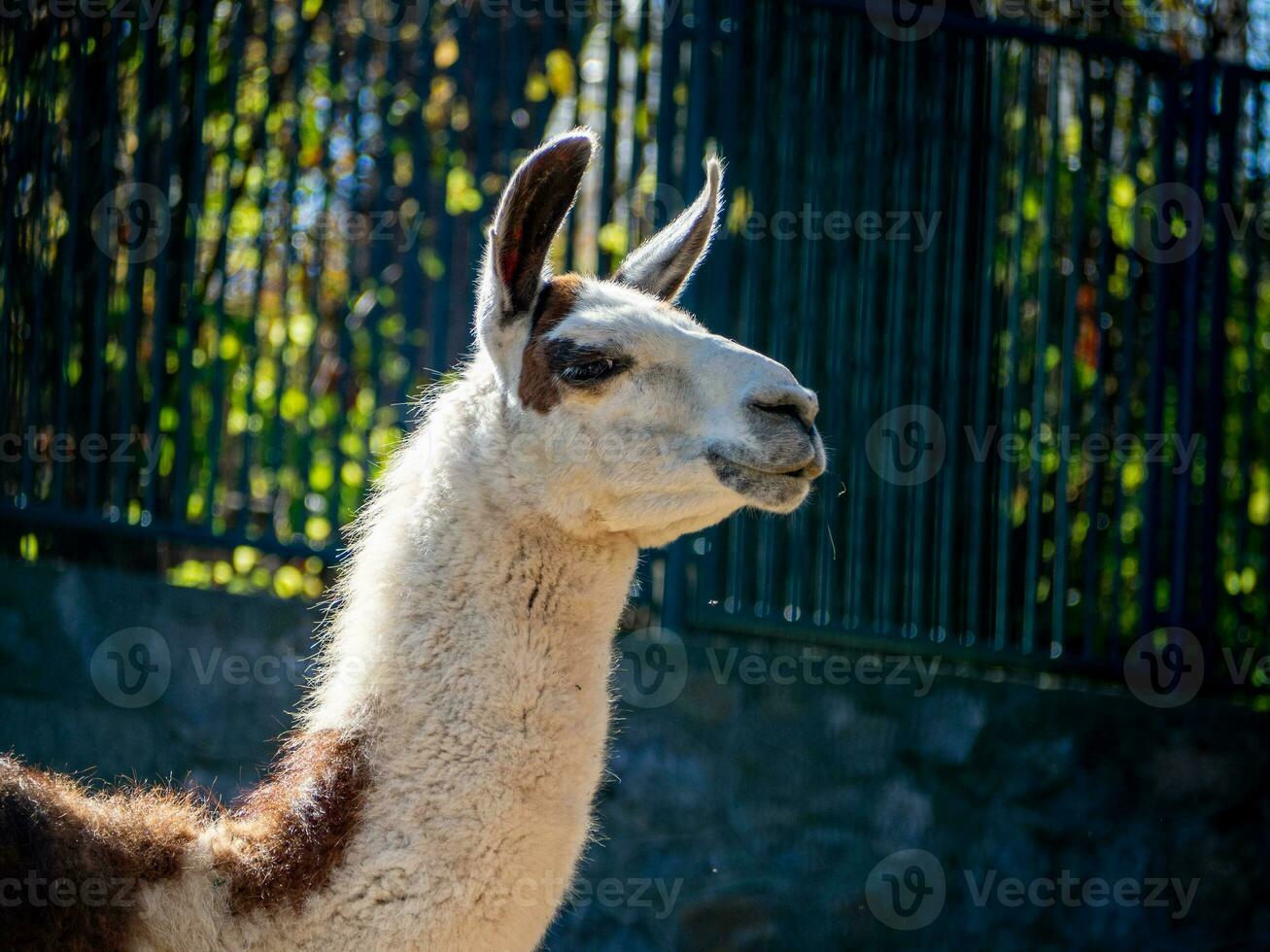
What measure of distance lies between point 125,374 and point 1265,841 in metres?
4.33

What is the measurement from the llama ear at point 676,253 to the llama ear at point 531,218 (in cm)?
51

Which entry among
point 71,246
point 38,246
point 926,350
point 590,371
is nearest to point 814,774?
point 926,350

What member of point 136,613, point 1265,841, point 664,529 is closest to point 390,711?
point 664,529

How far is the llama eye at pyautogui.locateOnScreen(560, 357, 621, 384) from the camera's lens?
2930 mm

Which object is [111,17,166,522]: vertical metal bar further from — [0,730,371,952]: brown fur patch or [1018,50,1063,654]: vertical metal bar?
[1018,50,1063,654]: vertical metal bar

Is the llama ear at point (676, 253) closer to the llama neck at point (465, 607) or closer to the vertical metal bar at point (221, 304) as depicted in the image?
the llama neck at point (465, 607)

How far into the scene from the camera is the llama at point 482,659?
2455 millimetres

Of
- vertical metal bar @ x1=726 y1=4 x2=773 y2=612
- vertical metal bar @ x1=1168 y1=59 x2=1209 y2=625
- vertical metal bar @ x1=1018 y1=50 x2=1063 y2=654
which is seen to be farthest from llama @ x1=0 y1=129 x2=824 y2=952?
vertical metal bar @ x1=1168 y1=59 x2=1209 y2=625

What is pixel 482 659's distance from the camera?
8.88 feet

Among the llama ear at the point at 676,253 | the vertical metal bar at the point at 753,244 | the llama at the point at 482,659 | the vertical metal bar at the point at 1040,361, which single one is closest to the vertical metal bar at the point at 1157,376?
the vertical metal bar at the point at 1040,361

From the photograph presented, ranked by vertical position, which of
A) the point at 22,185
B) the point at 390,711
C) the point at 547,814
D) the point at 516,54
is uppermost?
the point at 516,54

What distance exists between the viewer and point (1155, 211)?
5.53m

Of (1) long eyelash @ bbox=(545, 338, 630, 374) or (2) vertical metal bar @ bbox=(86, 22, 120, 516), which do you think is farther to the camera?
(2) vertical metal bar @ bbox=(86, 22, 120, 516)

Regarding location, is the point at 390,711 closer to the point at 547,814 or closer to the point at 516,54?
the point at 547,814
